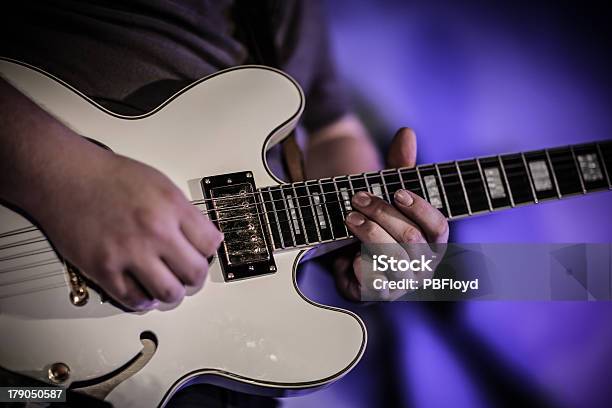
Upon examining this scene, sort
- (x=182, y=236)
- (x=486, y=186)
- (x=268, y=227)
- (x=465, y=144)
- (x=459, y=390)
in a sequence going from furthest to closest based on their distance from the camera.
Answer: (x=465, y=144) → (x=459, y=390) → (x=486, y=186) → (x=268, y=227) → (x=182, y=236)

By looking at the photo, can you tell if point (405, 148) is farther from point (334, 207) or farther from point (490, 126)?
point (490, 126)

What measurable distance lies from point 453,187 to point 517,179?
133mm

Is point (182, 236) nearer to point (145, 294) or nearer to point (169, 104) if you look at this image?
point (145, 294)

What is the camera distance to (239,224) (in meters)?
0.73

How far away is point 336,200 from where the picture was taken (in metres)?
0.80

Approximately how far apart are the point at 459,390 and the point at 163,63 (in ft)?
3.11

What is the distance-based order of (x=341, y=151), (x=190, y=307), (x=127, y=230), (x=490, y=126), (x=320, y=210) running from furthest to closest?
(x=490, y=126), (x=341, y=151), (x=320, y=210), (x=190, y=307), (x=127, y=230)

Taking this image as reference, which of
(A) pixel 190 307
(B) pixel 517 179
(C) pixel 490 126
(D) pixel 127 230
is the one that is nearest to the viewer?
(D) pixel 127 230

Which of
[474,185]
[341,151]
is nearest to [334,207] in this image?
[474,185]

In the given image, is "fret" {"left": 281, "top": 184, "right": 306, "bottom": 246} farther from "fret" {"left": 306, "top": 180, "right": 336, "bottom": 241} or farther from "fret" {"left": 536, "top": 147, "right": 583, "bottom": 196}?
"fret" {"left": 536, "top": 147, "right": 583, "bottom": 196}

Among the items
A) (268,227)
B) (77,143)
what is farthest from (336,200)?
(77,143)

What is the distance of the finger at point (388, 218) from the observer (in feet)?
2.60

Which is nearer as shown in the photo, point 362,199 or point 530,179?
point 362,199

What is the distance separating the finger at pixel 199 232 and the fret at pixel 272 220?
0.15m
